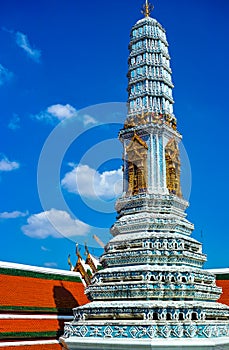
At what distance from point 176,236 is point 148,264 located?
1.53 meters

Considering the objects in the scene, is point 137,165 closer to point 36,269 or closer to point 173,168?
point 173,168

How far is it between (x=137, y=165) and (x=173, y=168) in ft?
5.29

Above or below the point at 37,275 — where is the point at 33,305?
below

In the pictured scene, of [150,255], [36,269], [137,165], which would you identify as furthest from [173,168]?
[36,269]

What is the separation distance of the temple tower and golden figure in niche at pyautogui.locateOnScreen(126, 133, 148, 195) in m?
0.05

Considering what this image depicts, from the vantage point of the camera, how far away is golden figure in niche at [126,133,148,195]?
1850cm

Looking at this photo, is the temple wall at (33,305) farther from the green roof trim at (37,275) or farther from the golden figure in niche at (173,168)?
the golden figure in niche at (173,168)

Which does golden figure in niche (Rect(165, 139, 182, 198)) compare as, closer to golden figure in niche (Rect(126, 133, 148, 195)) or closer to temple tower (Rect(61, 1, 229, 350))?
temple tower (Rect(61, 1, 229, 350))

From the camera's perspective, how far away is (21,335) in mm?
17547

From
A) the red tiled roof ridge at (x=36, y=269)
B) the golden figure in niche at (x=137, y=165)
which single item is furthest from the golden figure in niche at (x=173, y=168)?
the red tiled roof ridge at (x=36, y=269)

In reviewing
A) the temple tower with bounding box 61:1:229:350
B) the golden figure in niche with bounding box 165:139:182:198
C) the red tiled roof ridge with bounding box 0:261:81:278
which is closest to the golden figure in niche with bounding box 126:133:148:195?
the temple tower with bounding box 61:1:229:350

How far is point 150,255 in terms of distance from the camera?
617 inches

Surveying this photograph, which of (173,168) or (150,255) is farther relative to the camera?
(173,168)

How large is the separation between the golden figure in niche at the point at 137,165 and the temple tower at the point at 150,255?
5cm
